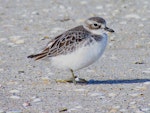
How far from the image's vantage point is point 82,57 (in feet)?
29.1

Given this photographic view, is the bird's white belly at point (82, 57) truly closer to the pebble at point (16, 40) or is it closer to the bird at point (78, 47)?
the bird at point (78, 47)

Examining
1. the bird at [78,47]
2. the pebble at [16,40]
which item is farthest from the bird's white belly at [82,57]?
the pebble at [16,40]

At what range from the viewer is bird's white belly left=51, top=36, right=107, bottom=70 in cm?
886

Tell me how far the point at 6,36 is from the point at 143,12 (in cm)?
381

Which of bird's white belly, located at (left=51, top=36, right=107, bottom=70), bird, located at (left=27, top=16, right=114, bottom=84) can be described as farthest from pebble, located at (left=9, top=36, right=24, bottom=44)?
bird's white belly, located at (left=51, top=36, right=107, bottom=70)

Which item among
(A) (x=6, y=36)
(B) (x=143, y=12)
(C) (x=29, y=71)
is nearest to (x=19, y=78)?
(C) (x=29, y=71)

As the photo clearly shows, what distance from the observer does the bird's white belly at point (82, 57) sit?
8859 millimetres

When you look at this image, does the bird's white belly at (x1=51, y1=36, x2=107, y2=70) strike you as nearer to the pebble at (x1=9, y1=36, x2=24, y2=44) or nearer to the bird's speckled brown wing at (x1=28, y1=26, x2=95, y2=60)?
the bird's speckled brown wing at (x1=28, y1=26, x2=95, y2=60)

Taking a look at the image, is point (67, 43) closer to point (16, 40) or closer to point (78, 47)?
point (78, 47)

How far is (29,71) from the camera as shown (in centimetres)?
1011

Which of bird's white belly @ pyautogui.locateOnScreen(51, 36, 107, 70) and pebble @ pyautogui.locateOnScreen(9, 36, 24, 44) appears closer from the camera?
bird's white belly @ pyautogui.locateOnScreen(51, 36, 107, 70)

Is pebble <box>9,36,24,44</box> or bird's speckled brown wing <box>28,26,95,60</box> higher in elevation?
bird's speckled brown wing <box>28,26,95,60</box>

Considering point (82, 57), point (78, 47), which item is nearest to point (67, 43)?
point (78, 47)

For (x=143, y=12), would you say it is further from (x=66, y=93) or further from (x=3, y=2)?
(x=66, y=93)
